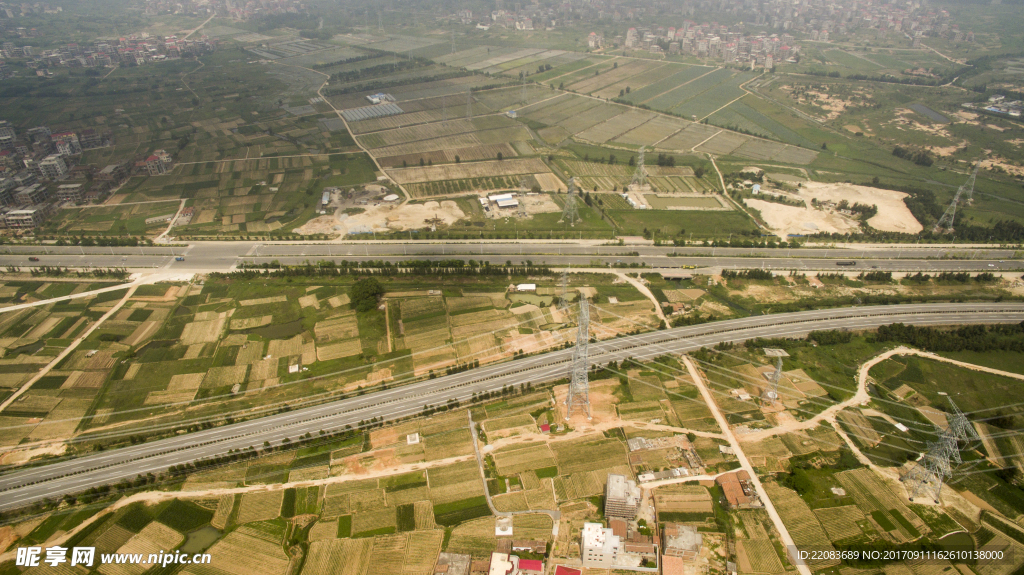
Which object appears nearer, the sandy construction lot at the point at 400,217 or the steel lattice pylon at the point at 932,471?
the steel lattice pylon at the point at 932,471

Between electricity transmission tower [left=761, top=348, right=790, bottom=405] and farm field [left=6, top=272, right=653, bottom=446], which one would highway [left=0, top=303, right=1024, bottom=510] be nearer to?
farm field [left=6, top=272, right=653, bottom=446]

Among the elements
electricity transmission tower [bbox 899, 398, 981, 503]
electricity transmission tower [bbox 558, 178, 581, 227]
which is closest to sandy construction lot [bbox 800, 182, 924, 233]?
electricity transmission tower [bbox 558, 178, 581, 227]

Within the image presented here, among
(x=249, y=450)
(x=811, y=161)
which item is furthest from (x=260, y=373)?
(x=811, y=161)

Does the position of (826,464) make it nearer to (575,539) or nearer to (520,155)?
(575,539)

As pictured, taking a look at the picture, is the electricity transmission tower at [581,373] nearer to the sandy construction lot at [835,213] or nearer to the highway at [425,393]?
the highway at [425,393]

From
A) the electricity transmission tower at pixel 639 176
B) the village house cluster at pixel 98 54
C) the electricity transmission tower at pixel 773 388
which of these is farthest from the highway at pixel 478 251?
the village house cluster at pixel 98 54

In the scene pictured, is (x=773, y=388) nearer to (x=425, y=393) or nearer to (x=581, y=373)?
(x=581, y=373)
